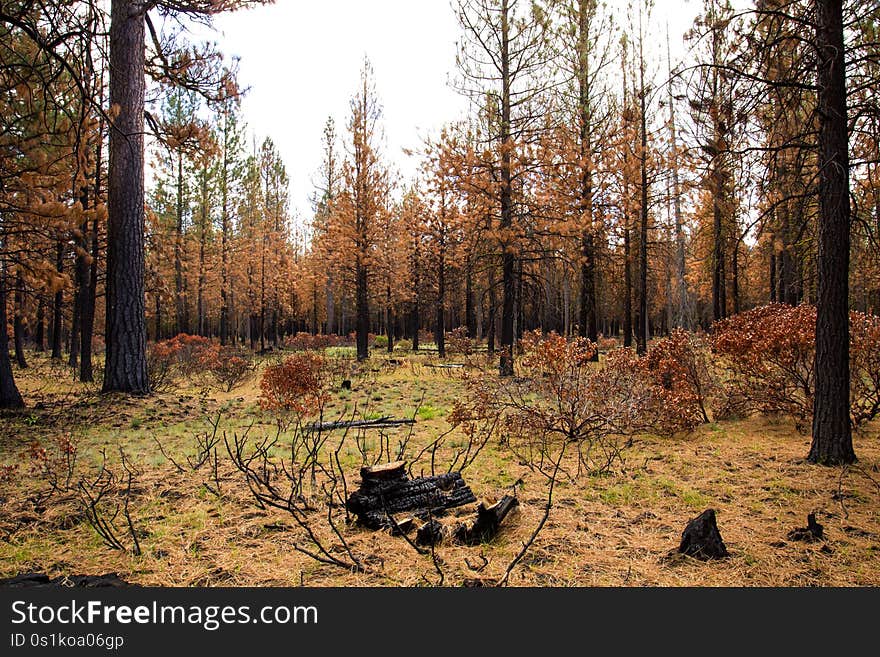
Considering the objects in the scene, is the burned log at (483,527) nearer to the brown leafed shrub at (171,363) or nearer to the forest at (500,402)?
the forest at (500,402)

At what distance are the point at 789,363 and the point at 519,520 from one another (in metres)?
4.82

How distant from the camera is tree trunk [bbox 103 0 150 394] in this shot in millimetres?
9102

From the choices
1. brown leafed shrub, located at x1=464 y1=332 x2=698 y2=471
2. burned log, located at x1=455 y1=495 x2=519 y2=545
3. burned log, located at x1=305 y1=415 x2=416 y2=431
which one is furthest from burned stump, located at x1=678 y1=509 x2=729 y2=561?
burned log, located at x1=305 y1=415 x2=416 y2=431

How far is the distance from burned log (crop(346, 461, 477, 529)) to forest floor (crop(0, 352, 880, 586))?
0.50 ft

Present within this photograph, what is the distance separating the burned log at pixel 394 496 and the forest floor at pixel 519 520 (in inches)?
6.0

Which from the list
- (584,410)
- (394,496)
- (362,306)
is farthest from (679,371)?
(362,306)

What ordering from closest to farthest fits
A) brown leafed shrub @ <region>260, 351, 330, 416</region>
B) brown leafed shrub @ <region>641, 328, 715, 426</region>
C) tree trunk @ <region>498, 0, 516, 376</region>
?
brown leafed shrub @ <region>641, 328, 715, 426</region> < brown leafed shrub @ <region>260, 351, 330, 416</region> < tree trunk @ <region>498, 0, 516, 376</region>

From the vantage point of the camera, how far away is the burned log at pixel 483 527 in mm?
3451

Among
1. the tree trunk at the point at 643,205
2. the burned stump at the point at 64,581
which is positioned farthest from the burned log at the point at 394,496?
the tree trunk at the point at 643,205

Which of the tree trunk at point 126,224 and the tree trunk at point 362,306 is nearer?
the tree trunk at point 126,224

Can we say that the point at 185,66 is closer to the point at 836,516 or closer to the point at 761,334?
the point at 761,334

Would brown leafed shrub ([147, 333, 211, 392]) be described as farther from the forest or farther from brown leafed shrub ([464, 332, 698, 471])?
brown leafed shrub ([464, 332, 698, 471])

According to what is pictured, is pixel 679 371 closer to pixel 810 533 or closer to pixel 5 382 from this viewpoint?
pixel 810 533

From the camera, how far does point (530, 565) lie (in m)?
3.07
